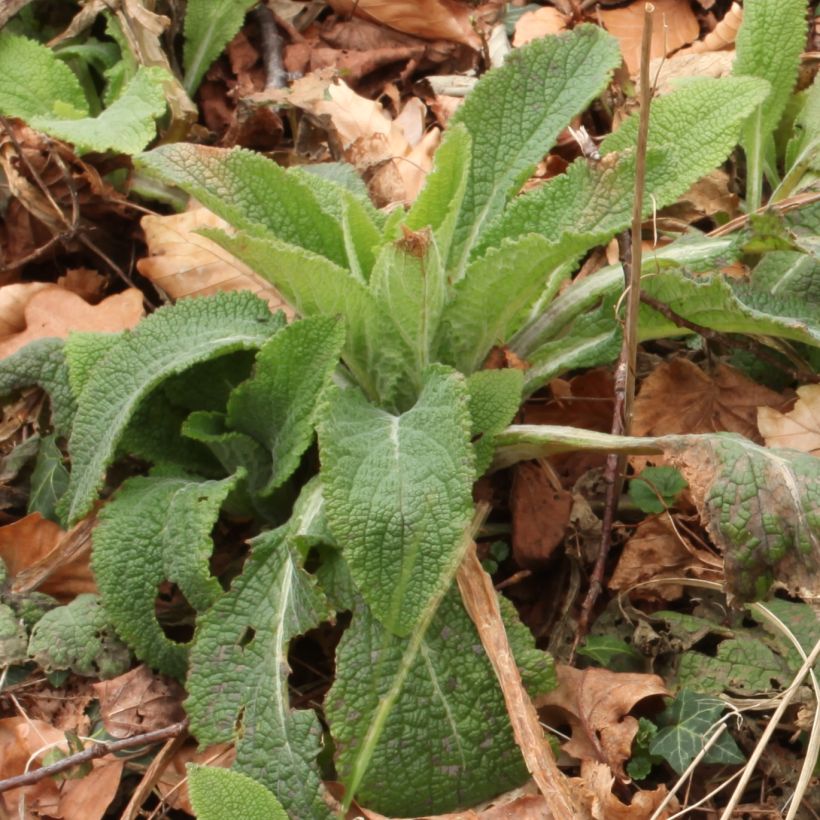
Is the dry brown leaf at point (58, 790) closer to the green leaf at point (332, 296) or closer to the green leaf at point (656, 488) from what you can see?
the green leaf at point (332, 296)

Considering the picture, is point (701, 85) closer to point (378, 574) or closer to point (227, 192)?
point (227, 192)

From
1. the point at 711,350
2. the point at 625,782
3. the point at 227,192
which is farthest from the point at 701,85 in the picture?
the point at 625,782

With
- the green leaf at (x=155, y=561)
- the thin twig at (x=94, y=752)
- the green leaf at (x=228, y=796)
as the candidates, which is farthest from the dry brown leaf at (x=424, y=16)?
the green leaf at (x=228, y=796)

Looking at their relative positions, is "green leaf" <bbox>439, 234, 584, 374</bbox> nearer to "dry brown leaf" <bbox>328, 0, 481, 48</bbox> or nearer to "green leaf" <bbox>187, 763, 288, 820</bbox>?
"green leaf" <bbox>187, 763, 288, 820</bbox>

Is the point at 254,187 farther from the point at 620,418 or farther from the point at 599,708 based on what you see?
the point at 599,708

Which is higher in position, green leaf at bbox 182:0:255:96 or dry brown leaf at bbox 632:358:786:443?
green leaf at bbox 182:0:255:96

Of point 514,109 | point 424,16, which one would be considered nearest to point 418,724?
point 514,109

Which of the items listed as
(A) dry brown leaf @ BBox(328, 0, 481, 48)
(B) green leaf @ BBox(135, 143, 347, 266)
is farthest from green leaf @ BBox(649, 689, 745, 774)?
(A) dry brown leaf @ BBox(328, 0, 481, 48)
